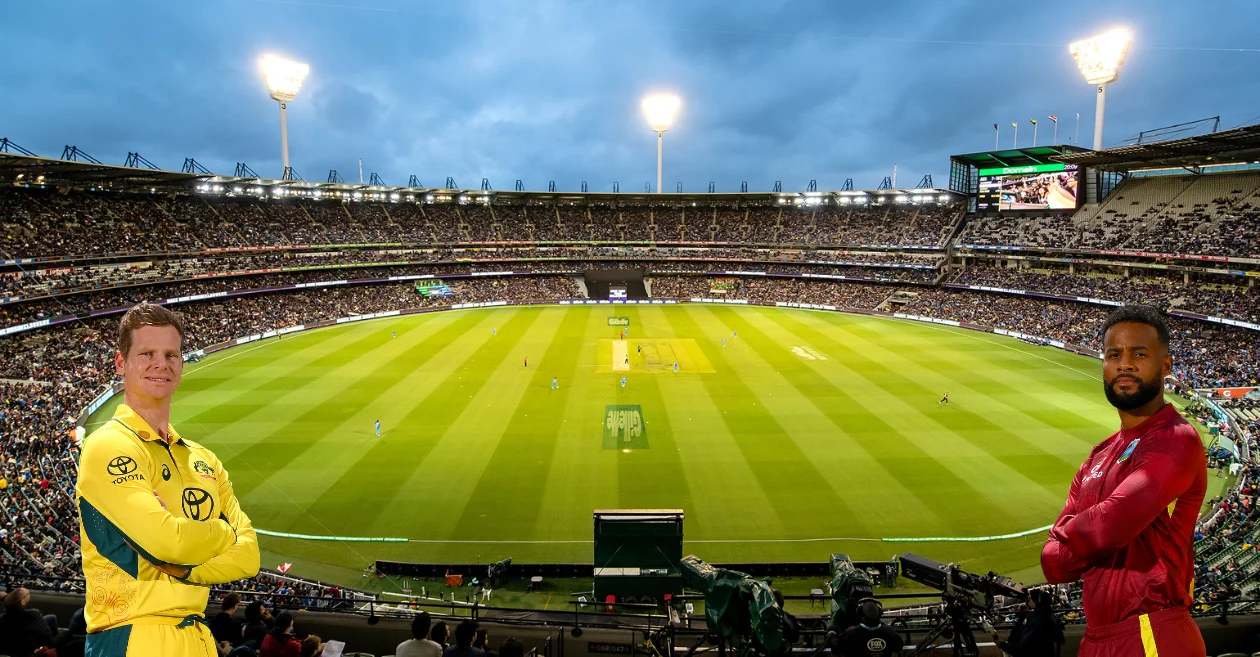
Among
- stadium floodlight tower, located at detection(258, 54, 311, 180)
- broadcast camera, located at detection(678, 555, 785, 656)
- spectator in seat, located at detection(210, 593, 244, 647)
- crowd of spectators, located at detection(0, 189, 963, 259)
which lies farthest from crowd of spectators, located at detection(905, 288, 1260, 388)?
stadium floodlight tower, located at detection(258, 54, 311, 180)

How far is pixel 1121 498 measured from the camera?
122 inches

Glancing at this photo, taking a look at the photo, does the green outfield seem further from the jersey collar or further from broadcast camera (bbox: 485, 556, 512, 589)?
the jersey collar

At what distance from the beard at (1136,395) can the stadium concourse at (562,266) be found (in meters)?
14.4

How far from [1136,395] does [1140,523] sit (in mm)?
777

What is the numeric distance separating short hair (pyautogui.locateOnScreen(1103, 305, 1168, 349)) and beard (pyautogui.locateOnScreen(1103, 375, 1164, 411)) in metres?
0.23

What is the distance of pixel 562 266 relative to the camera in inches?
3388

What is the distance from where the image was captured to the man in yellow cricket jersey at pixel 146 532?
114 inches

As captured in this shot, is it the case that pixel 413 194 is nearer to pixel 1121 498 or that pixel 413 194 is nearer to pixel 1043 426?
pixel 1043 426

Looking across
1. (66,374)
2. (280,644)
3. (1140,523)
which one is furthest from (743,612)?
(66,374)

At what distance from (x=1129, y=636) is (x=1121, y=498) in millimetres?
803

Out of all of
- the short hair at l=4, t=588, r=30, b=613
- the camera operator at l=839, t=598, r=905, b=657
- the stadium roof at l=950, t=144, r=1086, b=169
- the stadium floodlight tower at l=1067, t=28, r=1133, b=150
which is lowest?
the short hair at l=4, t=588, r=30, b=613

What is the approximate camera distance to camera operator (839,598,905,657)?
4.69 meters

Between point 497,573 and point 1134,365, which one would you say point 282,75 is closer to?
point 497,573

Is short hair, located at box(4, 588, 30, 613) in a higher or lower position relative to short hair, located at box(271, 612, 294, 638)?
higher
